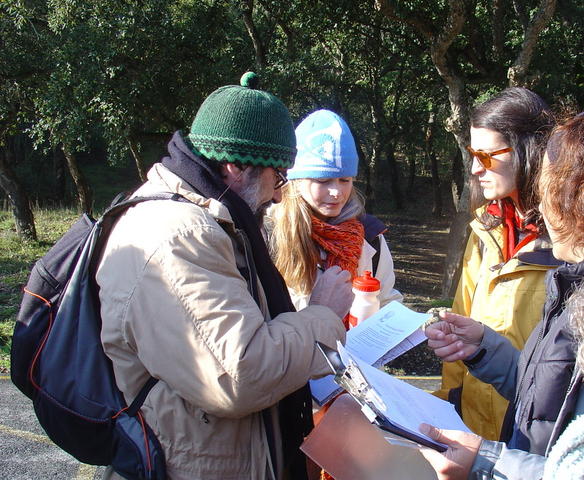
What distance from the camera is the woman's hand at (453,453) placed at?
153cm

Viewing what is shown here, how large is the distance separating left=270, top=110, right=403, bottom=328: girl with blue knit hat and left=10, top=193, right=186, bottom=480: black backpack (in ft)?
3.87

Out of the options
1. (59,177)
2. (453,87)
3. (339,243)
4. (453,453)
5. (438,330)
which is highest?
(453,87)

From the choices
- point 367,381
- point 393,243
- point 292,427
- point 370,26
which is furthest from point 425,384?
point 393,243

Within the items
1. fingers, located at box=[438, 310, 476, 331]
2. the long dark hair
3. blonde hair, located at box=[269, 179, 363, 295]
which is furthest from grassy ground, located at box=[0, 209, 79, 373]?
the long dark hair

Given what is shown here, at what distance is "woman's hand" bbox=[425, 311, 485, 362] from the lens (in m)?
2.16

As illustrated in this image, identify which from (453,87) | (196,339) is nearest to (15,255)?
(453,87)

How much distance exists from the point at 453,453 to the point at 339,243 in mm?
1471

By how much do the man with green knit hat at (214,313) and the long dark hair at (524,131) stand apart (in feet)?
3.50

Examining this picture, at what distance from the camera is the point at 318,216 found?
3004 millimetres

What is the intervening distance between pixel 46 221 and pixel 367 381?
15.9 metres

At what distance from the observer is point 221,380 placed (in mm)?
1500

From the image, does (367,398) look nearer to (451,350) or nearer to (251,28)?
(451,350)

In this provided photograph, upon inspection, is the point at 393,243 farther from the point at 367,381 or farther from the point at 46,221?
the point at 367,381

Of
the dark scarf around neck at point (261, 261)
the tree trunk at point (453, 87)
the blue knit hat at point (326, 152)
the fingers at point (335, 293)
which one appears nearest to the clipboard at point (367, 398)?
the dark scarf around neck at point (261, 261)
